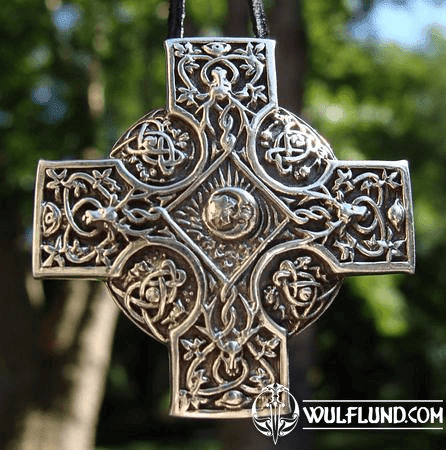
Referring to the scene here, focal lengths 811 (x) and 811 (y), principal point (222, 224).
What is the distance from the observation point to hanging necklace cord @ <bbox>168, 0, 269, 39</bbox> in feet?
6.60

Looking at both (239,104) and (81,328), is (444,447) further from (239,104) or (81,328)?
(239,104)

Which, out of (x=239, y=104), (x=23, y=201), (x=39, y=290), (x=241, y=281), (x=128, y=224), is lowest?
(x=241, y=281)

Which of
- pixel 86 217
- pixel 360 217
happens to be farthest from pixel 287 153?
pixel 86 217

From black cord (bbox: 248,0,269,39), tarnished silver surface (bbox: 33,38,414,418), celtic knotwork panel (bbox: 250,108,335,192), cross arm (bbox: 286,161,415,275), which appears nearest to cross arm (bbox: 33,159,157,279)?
tarnished silver surface (bbox: 33,38,414,418)

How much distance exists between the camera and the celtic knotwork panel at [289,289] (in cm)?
189

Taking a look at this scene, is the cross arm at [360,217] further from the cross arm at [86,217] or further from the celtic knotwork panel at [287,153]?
the cross arm at [86,217]

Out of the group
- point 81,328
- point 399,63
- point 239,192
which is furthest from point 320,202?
point 399,63

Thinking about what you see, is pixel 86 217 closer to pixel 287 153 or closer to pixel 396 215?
pixel 287 153

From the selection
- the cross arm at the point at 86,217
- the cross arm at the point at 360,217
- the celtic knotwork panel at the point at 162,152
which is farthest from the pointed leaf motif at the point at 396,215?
the cross arm at the point at 86,217

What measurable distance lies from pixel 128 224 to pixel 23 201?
4.90m

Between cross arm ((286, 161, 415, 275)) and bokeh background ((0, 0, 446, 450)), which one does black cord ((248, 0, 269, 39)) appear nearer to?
cross arm ((286, 161, 415, 275))

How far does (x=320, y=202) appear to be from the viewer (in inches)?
76.9

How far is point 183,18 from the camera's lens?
206 centimetres

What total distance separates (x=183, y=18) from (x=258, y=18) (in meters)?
0.19
